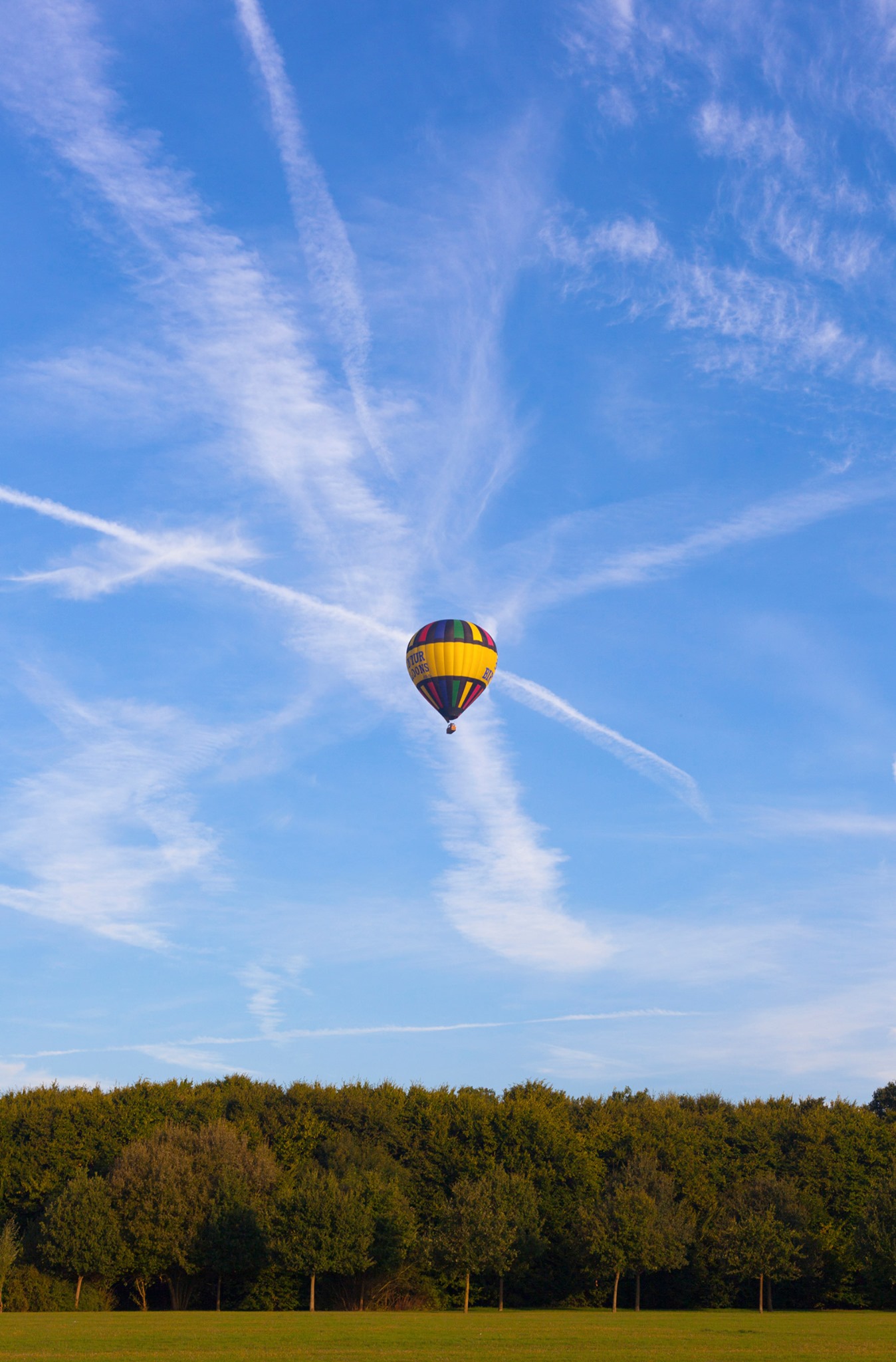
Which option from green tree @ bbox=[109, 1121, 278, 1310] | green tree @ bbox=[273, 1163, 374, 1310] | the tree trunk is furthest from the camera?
the tree trunk

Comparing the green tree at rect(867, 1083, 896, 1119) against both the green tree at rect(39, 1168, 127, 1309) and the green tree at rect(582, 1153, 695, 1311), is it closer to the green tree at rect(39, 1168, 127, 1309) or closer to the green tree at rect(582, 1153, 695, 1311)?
the green tree at rect(582, 1153, 695, 1311)

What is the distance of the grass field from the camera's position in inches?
1224

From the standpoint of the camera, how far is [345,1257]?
5966 centimetres

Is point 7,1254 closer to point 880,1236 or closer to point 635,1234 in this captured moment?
point 635,1234

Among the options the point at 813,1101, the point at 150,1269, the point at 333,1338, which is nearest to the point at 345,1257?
the point at 150,1269

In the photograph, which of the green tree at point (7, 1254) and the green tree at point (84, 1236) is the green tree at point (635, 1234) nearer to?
the green tree at point (84, 1236)

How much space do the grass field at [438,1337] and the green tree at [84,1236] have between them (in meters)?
5.55

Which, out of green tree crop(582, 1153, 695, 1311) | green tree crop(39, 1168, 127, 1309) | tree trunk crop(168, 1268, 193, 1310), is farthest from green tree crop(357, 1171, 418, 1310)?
green tree crop(39, 1168, 127, 1309)

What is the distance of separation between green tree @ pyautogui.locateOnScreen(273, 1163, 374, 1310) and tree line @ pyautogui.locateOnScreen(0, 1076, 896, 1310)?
0.10 meters

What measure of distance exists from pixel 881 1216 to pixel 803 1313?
6333 mm

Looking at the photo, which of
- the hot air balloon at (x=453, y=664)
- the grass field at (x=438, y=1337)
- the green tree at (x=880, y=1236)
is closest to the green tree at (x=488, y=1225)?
the grass field at (x=438, y=1337)

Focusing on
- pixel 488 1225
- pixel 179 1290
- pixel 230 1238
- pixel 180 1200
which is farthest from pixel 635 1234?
pixel 179 1290

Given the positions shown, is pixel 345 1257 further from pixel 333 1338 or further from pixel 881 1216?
pixel 881 1216

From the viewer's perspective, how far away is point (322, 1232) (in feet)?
195
